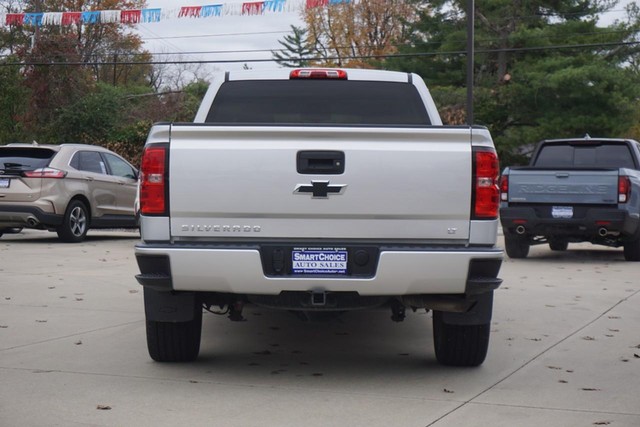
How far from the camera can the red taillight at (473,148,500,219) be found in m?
6.14

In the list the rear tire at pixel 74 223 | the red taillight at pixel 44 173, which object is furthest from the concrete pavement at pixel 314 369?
the rear tire at pixel 74 223

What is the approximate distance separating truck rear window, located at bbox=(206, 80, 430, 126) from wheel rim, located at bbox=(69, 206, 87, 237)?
33.0ft

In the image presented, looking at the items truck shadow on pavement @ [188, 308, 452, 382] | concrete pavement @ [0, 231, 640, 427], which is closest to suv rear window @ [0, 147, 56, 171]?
concrete pavement @ [0, 231, 640, 427]

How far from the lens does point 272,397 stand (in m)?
6.01

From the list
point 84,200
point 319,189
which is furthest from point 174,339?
point 84,200

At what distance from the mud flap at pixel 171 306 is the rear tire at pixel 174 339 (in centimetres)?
14

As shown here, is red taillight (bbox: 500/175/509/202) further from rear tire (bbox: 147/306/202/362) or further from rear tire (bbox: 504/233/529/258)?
rear tire (bbox: 147/306/202/362)

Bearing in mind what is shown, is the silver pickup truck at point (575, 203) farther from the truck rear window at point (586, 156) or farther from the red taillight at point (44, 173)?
the red taillight at point (44, 173)

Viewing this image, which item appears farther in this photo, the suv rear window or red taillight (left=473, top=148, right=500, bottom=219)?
the suv rear window

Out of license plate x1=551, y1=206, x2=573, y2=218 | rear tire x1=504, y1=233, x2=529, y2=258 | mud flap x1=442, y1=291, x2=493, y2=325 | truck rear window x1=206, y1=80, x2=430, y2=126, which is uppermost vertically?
truck rear window x1=206, y1=80, x2=430, y2=126

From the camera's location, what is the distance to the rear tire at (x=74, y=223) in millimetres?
17469

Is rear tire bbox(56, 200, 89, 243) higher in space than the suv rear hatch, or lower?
lower

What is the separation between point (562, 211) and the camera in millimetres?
14750

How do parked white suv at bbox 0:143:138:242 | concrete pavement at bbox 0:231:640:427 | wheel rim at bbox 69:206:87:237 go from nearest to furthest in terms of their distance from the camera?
concrete pavement at bbox 0:231:640:427 → parked white suv at bbox 0:143:138:242 → wheel rim at bbox 69:206:87:237
